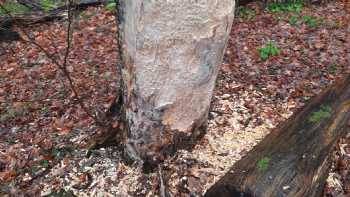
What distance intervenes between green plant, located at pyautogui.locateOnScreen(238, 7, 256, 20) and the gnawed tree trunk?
3.51m

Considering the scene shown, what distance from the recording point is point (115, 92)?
12.6 ft

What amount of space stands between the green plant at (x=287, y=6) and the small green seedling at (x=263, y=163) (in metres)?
4.61

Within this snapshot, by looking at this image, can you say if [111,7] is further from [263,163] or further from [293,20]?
[263,163]

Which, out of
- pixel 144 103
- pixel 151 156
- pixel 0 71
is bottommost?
pixel 0 71

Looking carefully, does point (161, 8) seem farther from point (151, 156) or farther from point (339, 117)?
point (339, 117)

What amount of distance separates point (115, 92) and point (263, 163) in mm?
2200

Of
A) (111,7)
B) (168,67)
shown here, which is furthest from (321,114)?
(111,7)

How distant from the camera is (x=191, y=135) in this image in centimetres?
253

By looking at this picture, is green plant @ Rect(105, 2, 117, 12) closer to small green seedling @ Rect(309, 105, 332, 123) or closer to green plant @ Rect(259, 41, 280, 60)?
green plant @ Rect(259, 41, 280, 60)

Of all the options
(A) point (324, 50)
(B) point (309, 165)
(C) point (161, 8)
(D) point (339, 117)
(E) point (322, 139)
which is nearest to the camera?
(C) point (161, 8)

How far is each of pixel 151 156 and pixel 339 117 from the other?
159 centimetres

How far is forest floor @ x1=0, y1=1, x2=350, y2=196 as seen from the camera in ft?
8.21

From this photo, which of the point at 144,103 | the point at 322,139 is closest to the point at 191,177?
the point at 144,103

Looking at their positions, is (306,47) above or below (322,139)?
→ below
